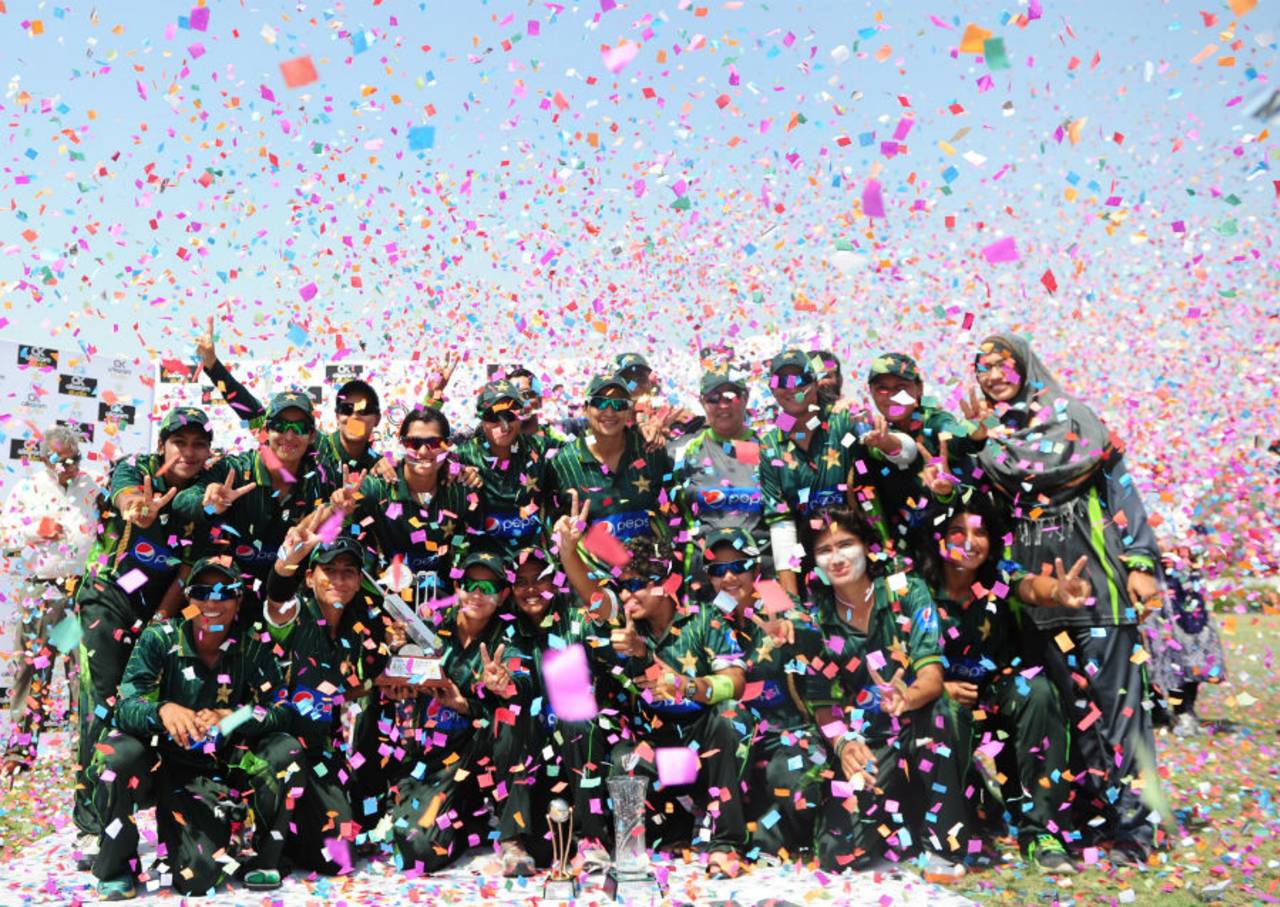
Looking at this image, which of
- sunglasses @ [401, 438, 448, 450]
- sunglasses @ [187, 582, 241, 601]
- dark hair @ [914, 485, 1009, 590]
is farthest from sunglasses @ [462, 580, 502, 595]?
dark hair @ [914, 485, 1009, 590]

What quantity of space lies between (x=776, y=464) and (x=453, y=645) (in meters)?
2.03

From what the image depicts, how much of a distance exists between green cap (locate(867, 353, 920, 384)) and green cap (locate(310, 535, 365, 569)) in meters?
2.94

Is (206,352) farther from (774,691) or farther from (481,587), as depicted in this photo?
(774,691)

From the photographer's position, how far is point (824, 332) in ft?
24.9

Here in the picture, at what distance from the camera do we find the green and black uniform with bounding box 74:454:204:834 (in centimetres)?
532

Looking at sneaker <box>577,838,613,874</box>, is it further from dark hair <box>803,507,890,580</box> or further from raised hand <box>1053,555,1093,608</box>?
raised hand <box>1053,555,1093,608</box>

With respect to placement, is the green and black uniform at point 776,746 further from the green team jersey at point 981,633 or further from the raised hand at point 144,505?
the raised hand at point 144,505

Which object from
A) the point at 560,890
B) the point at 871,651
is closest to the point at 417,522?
the point at 560,890

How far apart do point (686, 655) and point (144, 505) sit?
299 centimetres

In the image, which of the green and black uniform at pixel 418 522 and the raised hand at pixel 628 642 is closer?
the raised hand at pixel 628 642

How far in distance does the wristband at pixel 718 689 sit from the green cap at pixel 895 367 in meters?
1.86

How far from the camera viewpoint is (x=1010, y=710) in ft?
16.2

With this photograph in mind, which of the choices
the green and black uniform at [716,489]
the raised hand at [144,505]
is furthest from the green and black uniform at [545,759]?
the raised hand at [144,505]

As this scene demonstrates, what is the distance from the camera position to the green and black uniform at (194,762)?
4.46m
